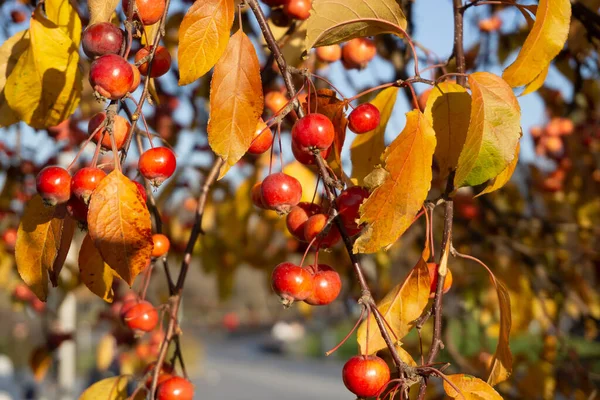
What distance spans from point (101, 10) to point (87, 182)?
0.26 meters

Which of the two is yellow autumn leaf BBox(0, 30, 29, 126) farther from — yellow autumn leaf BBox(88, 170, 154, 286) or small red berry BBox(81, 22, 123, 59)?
yellow autumn leaf BBox(88, 170, 154, 286)

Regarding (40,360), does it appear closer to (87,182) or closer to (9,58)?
(9,58)

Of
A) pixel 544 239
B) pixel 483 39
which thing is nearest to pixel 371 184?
pixel 544 239

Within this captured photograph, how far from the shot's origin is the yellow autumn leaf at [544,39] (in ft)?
2.71

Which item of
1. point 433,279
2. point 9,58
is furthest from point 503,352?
point 9,58

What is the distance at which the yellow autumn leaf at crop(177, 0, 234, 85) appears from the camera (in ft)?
2.61

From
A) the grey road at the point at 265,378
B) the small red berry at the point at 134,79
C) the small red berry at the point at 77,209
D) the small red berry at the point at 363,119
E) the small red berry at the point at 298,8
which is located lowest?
the small red berry at the point at 77,209

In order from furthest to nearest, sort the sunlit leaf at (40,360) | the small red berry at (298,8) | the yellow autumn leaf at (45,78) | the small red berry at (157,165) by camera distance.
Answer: the sunlit leaf at (40,360), the small red berry at (298,8), the yellow autumn leaf at (45,78), the small red berry at (157,165)

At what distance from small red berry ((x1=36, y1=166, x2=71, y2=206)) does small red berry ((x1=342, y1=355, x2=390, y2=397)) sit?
16.8 inches

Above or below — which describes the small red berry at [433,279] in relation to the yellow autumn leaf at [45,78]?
below

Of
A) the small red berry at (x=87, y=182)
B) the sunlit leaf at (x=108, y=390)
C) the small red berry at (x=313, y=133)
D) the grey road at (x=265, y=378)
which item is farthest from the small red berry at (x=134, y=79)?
the grey road at (x=265, y=378)

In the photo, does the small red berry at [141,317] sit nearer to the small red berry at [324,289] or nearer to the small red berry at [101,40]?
the small red berry at [324,289]

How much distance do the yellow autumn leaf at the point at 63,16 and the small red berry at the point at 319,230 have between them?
1.62 feet

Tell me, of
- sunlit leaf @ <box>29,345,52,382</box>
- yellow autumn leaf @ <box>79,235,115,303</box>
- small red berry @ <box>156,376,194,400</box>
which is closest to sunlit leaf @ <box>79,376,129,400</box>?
small red berry @ <box>156,376,194,400</box>
